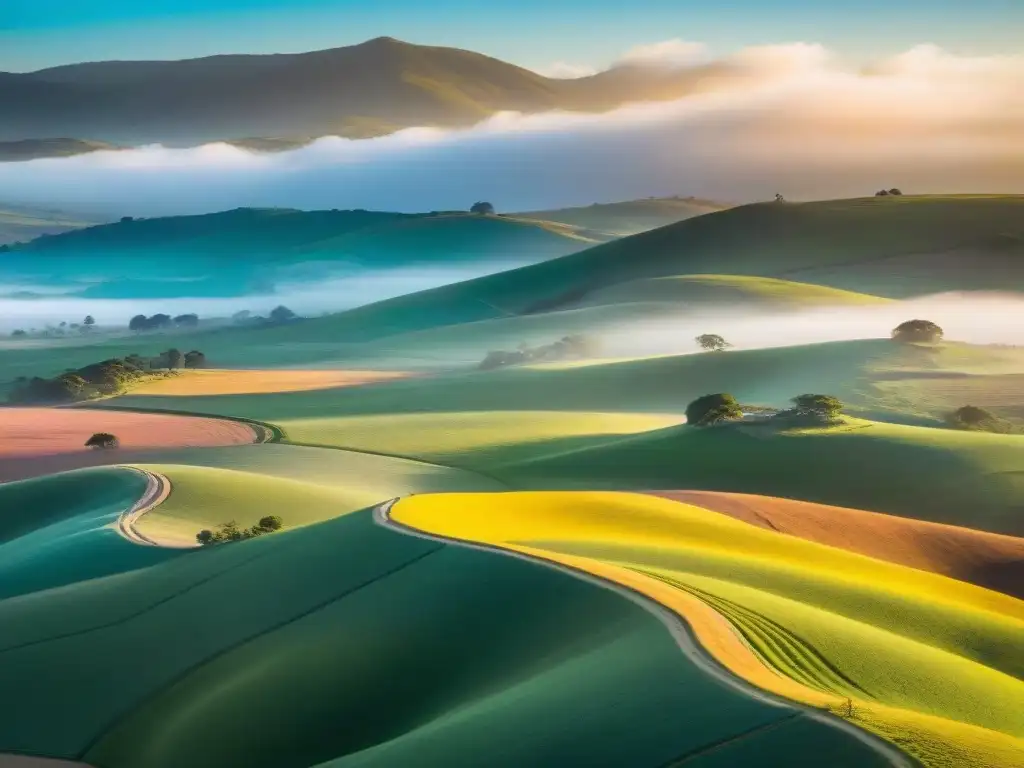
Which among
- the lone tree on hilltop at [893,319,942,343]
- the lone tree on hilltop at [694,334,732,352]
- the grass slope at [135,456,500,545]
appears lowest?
the grass slope at [135,456,500,545]

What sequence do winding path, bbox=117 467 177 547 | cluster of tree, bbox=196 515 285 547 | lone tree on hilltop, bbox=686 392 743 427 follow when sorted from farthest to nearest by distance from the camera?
lone tree on hilltop, bbox=686 392 743 427, winding path, bbox=117 467 177 547, cluster of tree, bbox=196 515 285 547

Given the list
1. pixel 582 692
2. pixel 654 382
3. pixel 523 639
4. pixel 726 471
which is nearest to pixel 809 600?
pixel 523 639

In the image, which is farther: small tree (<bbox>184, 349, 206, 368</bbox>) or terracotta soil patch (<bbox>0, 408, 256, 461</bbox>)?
small tree (<bbox>184, 349, 206, 368</bbox>)

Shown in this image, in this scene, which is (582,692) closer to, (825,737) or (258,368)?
(825,737)

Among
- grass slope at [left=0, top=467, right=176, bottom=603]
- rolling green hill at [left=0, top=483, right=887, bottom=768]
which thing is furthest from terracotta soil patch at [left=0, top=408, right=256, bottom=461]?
rolling green hill at [left=0, top=483, right=887, bottom=768]

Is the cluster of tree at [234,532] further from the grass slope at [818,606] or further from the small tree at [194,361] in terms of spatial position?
the small tree at [194,361]

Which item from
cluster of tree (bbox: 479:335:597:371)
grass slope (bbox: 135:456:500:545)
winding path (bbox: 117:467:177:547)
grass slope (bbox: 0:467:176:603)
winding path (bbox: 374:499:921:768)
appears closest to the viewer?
winding path (bbox: 374:499:921:768)

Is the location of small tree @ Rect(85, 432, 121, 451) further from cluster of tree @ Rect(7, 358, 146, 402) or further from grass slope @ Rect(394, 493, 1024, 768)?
grass slope @ Rect(394, 493, 1024, 768)

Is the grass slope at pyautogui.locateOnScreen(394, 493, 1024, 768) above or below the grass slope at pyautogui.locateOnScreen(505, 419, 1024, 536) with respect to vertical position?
above

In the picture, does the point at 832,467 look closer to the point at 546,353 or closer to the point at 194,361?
the point at 546,353
